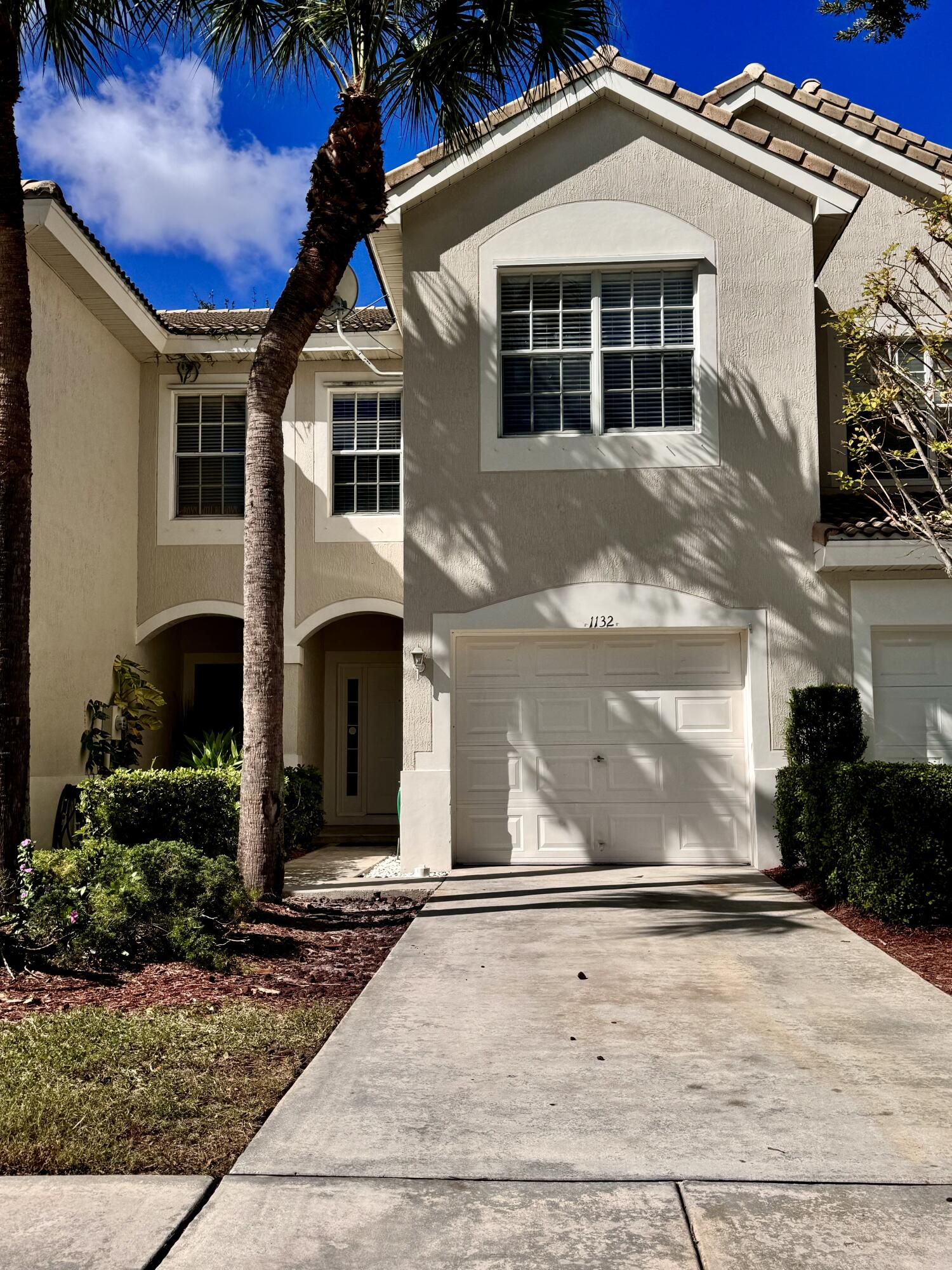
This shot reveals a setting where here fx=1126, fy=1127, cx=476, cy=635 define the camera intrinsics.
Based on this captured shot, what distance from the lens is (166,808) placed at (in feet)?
38.3

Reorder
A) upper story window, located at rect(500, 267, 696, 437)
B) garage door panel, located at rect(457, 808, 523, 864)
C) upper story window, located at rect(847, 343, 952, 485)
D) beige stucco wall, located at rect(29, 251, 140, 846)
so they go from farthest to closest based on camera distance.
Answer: beige stucco wall, located at rect(29, 251, 140, 846)
upper story window, located at rect(500, 267, 696, 437)
garage door panel, located at rect(457, 808, 523, 864)
upper story window, located at rect(847, 343, 952, 485)

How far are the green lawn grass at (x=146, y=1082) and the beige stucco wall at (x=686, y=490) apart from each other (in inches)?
240

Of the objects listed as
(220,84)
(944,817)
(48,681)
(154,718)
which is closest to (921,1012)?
(944,817)

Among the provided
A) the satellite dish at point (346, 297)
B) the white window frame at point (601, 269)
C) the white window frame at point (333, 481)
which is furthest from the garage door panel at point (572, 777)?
the satellite dish at point (346, 297)

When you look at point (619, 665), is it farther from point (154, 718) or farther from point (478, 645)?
point (154, 718)

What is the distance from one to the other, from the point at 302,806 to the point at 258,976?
7956mm

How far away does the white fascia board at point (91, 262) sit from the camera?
12.4 m

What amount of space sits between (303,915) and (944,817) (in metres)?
4.94

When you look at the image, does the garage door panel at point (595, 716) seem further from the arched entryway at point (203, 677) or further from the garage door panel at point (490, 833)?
the arched entryway at point (203, 677)

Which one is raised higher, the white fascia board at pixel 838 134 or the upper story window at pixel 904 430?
the white fascia board at pixel 838 134

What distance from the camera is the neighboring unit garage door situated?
11992mm

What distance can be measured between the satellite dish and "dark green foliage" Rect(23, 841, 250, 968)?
32.6 feet

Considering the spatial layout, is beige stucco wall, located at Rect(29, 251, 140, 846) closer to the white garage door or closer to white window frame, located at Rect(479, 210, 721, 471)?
white window frame, located at Rect(479, 210, 721, 471)

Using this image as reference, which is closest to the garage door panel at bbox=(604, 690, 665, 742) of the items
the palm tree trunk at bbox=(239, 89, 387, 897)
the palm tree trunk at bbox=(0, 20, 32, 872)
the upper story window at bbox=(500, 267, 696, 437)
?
the upper story window at bbox=(500, 267, 696, 437)
